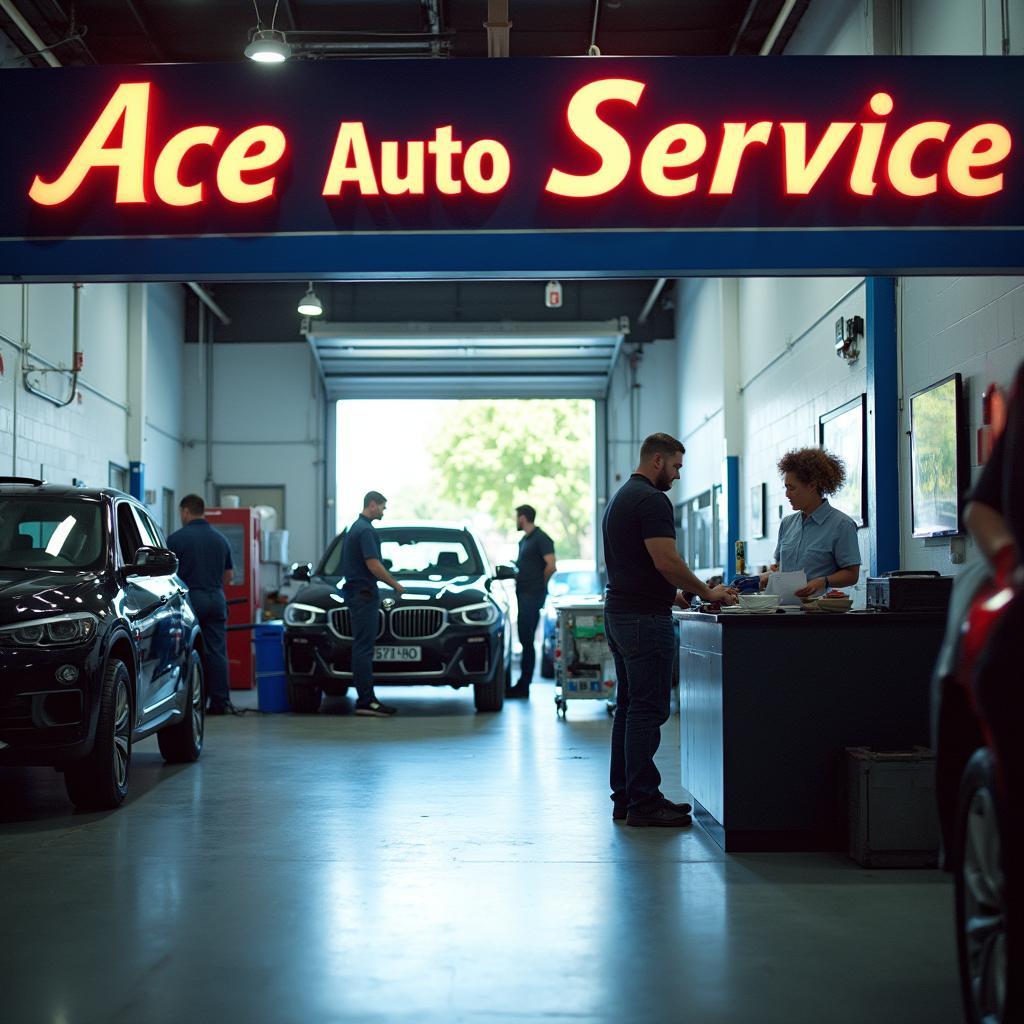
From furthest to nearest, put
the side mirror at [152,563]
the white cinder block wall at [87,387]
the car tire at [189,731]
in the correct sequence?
the white cinder block wall at [87,387] → the car tire at [189,731] → the side mirror at [152,563]

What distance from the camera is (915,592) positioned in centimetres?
526

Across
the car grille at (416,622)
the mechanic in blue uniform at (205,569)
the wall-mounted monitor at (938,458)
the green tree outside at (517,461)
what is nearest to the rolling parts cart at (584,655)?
the car grille at (416,622)

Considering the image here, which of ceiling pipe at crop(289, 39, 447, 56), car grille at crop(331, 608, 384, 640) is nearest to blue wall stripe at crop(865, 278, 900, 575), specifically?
car grille at crop(331, 608, 384, 640)

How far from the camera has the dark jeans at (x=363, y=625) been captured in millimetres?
10312

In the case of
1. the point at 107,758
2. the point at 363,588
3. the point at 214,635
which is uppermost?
the point at 363,588

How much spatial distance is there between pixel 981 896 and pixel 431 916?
1962mm

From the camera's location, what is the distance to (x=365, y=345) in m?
18.9

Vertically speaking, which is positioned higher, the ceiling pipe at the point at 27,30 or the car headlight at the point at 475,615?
the ceiling pipe at the point at 27,30

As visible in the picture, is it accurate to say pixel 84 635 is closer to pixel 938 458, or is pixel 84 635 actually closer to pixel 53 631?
pixel 53 631

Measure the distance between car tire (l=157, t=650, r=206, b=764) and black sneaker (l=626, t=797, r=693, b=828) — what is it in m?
3.23

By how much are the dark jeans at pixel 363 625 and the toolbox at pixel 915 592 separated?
564 cm

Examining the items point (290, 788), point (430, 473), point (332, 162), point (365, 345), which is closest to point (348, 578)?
point (290, 788)

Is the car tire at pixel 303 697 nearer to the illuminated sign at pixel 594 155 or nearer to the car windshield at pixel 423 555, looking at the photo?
the car windshield at pixel 423 555

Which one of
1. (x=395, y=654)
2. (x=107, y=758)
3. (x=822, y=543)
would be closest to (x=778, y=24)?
(x=395, y=654)
